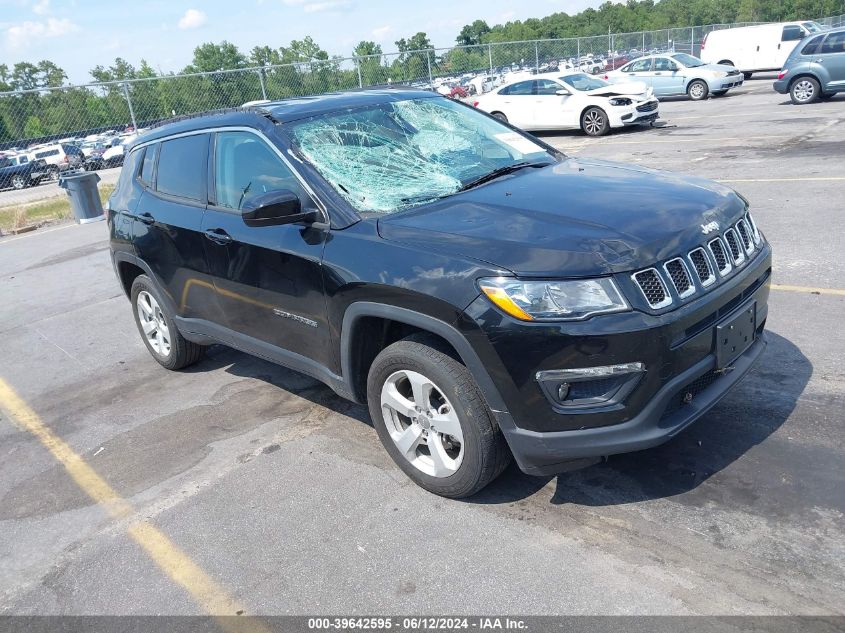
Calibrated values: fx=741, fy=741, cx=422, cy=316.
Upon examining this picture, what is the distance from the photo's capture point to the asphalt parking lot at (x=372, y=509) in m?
2.91

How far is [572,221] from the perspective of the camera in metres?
3.25

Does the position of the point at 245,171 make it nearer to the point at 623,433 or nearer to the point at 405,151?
the point at 405,151

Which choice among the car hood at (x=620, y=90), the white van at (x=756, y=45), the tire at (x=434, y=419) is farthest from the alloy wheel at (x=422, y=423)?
the white van at (x=756, y=45)

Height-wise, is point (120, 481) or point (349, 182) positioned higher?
point (349, 182)

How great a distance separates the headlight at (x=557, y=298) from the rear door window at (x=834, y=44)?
61.6 ft

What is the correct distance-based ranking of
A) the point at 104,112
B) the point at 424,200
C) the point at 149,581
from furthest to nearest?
the point at 104,112 → the point at 424,200 → the point at 149,581

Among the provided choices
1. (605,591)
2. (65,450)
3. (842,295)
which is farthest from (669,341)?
(65,450)

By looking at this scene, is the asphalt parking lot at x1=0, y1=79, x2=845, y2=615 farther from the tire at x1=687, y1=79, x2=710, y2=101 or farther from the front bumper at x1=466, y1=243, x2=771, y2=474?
the tire at x1=687, y1=79, x2=710, y2=101

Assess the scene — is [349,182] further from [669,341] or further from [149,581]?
[149,581]

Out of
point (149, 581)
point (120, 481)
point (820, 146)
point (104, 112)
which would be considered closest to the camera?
point (149, 581)

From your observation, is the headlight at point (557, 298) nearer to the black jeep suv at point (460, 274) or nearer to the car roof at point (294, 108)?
the black jeep suv at point (460, 274)

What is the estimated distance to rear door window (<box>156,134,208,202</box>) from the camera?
4641mm

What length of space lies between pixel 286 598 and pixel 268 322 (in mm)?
1675

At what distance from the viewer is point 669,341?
2.91 m
